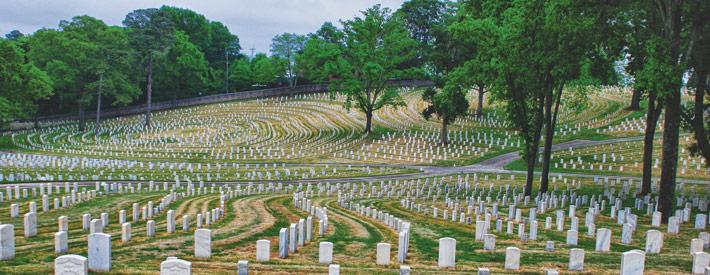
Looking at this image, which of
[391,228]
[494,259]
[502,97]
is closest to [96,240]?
[494,259]

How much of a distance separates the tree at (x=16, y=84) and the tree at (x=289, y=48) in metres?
36.6

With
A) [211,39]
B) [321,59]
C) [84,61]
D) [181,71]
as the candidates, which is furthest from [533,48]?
[211,39]

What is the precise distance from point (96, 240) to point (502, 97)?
22244 millimetres

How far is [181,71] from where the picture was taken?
78.9 m

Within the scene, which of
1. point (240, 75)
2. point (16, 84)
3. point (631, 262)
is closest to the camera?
point (631, 262)

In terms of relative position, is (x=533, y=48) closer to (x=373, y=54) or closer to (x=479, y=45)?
(x=479, y=45)

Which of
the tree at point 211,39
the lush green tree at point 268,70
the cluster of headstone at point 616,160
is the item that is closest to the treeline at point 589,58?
the cluster of headstone at point 616,160

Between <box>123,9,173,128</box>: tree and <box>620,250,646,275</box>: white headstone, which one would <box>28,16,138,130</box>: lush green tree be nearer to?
<box>123,9,173,128</box>: tree

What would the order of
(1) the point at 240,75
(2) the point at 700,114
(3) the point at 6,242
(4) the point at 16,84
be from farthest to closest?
Answer: (1) the point at 240,75, (4) the point at 16,84, (2) the point at 700,114, (3) the point at 6,242

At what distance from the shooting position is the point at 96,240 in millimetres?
8453

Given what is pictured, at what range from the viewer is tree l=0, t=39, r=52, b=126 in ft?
163

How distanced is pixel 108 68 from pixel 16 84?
1192 centimetres

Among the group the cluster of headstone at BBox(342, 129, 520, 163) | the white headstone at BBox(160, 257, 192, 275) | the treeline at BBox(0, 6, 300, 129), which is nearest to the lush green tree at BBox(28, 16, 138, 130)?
the treeline at BBox(0, 6, 300, 129)

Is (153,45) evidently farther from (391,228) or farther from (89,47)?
(391,228)
